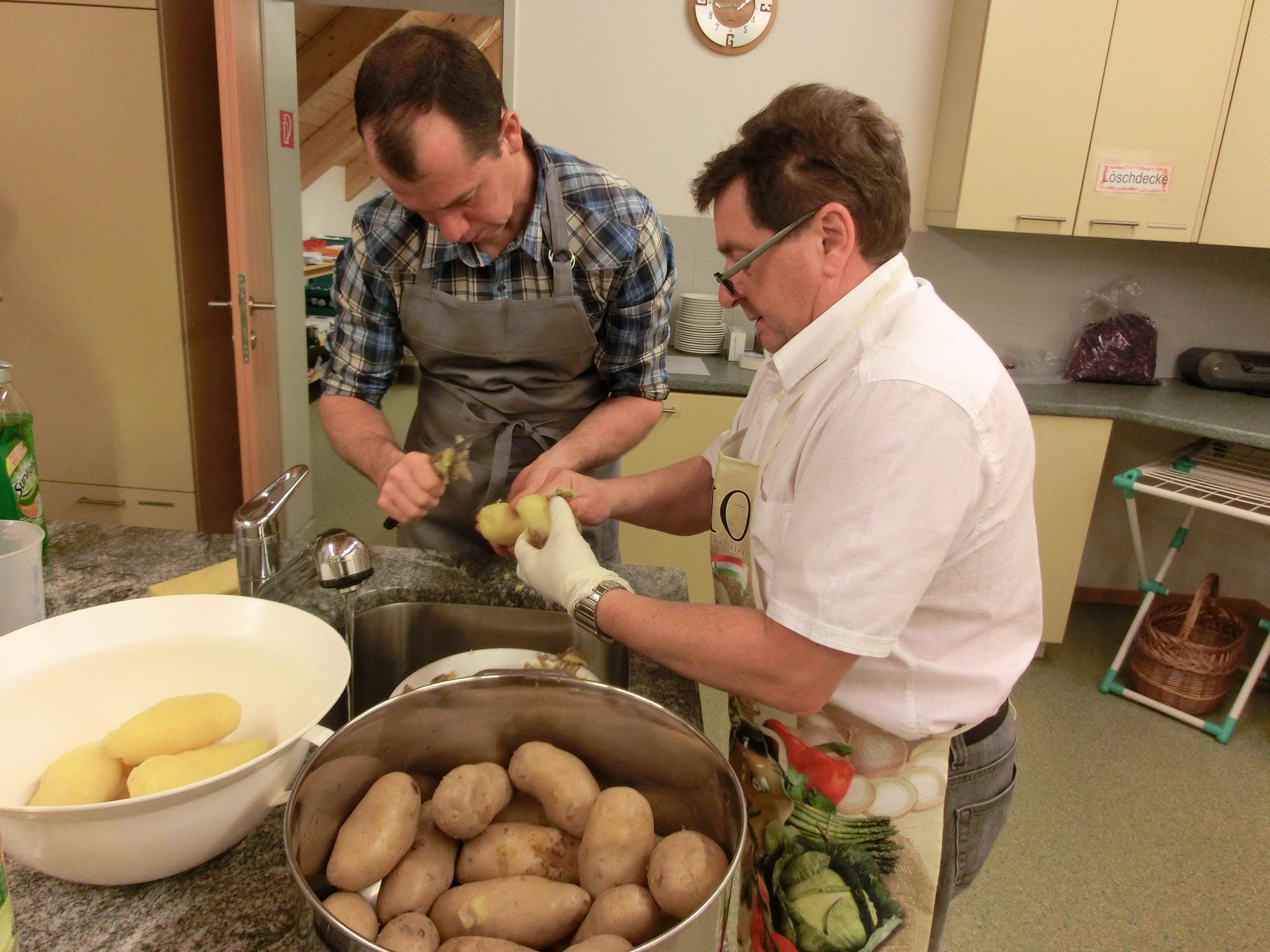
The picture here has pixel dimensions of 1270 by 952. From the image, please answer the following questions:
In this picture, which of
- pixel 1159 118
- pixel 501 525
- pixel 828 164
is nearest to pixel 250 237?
pixel 501 525

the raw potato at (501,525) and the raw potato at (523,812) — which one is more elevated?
the raw potato at (501,525)

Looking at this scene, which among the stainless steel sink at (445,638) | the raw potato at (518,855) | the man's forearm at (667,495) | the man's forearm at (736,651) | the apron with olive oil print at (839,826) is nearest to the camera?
the raw potato at (518,855)

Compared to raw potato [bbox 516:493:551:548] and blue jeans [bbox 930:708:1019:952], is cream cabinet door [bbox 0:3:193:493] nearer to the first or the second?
raw potato [bbox 516:493:551:548]

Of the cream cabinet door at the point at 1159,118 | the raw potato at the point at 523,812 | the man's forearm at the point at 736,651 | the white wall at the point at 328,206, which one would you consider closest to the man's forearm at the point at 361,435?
the man's forearm at the point at 736,651

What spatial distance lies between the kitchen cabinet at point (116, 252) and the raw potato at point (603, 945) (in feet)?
9.72

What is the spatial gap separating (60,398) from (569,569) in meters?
2.83

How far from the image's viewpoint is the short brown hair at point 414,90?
1147mm

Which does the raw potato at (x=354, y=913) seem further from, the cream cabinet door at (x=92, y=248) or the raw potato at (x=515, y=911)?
the cream cabinet door at (x=92, y=248)

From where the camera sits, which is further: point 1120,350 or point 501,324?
point 1120,350

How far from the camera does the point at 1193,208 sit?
2.76 m

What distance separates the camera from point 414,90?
1143mm

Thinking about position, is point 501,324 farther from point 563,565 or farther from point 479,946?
point 479,946

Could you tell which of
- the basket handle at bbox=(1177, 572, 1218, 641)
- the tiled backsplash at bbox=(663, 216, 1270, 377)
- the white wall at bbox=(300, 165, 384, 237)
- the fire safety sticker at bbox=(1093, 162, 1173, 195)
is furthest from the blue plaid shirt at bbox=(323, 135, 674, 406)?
the white wall at bbox=(300, 165, 384, 237)

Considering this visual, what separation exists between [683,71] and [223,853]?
2.93 meters
